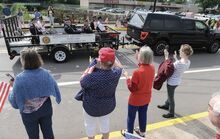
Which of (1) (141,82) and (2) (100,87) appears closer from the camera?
Result: (2) (100,87)

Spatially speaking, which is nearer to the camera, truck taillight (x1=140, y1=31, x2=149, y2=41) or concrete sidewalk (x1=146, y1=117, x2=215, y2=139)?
concrete sidewalk (x1=146, y1=117, x2=215, y2=139)

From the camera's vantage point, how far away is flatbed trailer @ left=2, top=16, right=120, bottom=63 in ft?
26.8

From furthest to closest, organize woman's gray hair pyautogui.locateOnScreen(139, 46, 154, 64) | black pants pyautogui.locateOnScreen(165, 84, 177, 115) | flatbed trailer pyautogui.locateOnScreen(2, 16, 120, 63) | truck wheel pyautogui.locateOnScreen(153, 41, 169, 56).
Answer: truck wheel pyautogui.locateOnScreen(153, 41, 169, 56) → flatbed trailer pyautogui.locateOnScreen(2, 16, 120, 63) → black pants pyautogui.locateOnScreen(165, 84, 177, 115) → woman's gray hair pyautogui.locateOnScreen(139, 46, 154, 64)

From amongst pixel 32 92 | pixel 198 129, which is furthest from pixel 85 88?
pixel 198 129

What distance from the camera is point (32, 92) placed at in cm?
288

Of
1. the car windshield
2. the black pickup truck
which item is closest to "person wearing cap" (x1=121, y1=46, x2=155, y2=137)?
the black pickup truck

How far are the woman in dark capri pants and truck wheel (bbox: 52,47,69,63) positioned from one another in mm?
5648

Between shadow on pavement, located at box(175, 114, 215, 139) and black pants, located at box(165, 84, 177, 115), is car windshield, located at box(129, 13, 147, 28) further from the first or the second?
shadow on pavement, located at box(175, 114, 215, 139)

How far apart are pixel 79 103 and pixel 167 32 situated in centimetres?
662

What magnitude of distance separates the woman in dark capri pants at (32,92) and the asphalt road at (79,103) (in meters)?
1.18

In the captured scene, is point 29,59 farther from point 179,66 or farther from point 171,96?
point 171,96

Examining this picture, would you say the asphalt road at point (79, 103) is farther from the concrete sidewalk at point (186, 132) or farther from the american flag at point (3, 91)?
the concrete sidewalk at point (186, 132)

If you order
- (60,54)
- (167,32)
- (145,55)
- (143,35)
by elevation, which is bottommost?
(60,54)

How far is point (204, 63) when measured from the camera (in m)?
9.74
